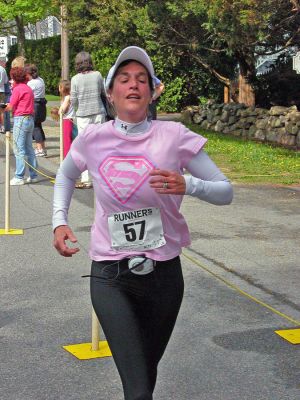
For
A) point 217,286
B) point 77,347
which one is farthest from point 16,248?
point 77,347

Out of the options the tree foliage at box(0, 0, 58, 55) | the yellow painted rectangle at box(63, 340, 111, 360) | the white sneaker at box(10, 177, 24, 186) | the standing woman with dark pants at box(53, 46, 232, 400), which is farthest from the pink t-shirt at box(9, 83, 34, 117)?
the tree foliage at box(0, 0, 58, 55)

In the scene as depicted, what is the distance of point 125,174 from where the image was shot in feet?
12.5

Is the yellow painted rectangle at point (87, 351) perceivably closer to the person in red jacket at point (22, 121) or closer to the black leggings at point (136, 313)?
the black leggings at point (136, 313)

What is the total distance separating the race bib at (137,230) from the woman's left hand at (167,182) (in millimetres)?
281

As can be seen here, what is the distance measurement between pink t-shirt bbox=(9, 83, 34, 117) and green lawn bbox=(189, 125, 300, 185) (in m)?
3.54

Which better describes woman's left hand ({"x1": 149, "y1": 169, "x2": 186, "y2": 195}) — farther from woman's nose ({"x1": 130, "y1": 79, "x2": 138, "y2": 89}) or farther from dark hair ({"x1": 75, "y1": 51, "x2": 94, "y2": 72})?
dark hair ({"x1": 75, "y1": 51, "x2": 94, "y2": 72})

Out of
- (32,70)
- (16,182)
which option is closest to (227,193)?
(16,182)

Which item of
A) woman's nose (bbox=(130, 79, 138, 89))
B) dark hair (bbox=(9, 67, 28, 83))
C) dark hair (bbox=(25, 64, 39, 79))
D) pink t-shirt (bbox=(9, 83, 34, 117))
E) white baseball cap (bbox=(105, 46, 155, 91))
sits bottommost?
pink t-shirt (bbox=(9, 83, 34, 117))

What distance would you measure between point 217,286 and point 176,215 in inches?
157

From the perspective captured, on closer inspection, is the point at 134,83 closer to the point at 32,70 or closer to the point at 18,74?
the point at 18,74

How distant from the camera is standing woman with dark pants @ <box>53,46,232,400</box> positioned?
12.4 ft

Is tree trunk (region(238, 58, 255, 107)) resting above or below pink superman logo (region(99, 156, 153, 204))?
below

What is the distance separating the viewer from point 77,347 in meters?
6.08

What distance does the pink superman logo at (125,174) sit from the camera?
3779 millimetres
